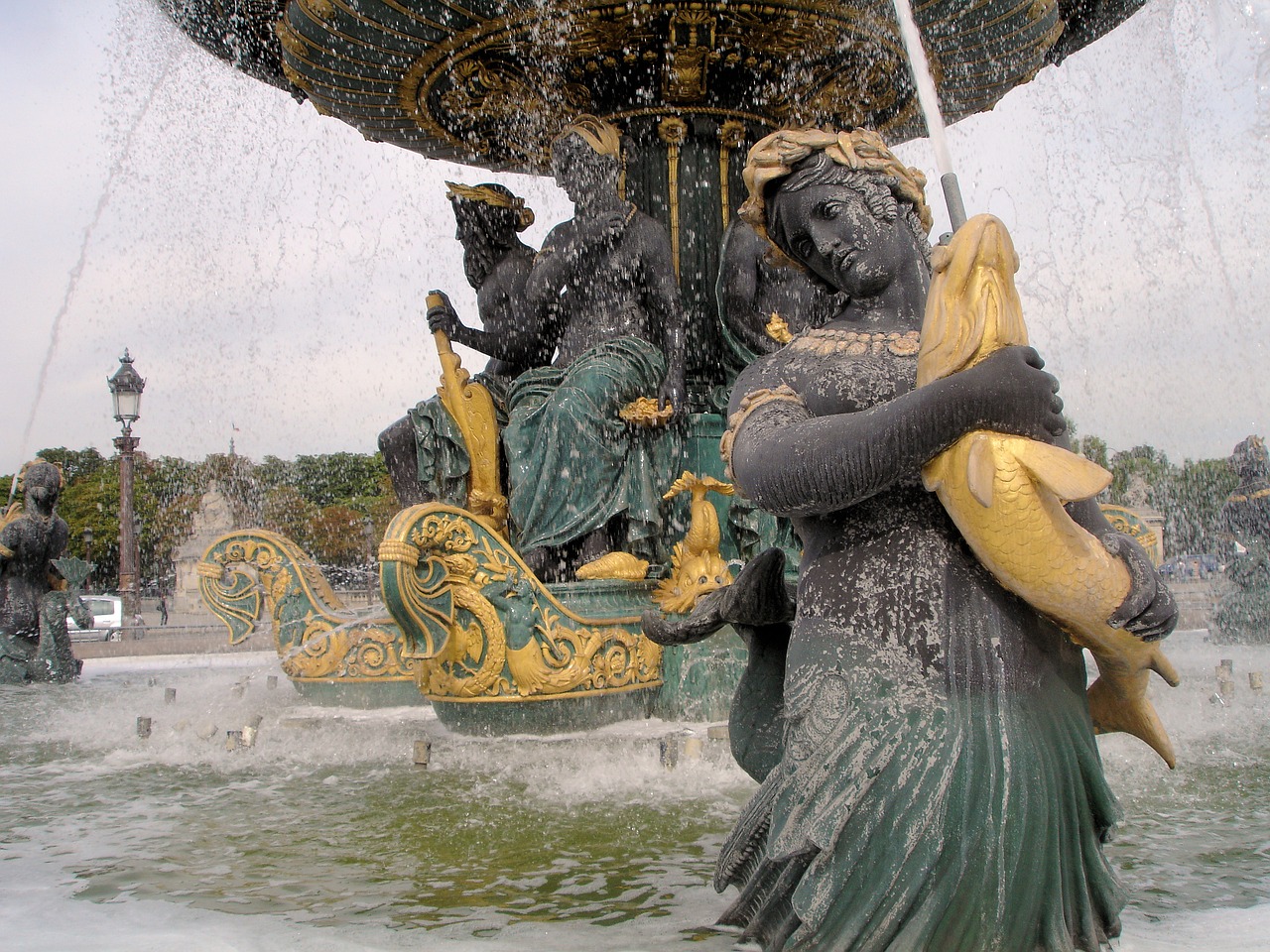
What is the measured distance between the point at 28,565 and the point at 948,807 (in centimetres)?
1001

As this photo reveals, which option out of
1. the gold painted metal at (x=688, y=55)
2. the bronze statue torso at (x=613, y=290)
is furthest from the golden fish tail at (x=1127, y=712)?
the gold painted metal at (x=688, y=55)

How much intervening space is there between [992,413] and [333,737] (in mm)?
4116

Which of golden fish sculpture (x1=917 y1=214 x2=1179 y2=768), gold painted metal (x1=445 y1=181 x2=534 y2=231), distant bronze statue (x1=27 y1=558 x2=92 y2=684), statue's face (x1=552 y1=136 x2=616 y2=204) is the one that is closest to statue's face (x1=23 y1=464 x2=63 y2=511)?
distant bronze statue (x1=27 y1=558 x2=92 y2=684)

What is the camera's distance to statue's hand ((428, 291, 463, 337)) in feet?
18.5

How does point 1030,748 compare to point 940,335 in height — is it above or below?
below

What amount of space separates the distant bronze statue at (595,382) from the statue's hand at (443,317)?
1.36 ft

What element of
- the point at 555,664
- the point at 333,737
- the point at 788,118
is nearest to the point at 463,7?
the point at 788,118

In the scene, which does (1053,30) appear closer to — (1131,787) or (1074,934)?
(1131,787)

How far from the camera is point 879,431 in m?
1.74

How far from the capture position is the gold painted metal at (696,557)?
4906 millimetres

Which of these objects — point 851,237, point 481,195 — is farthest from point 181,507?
point 851,237

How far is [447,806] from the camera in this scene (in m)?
3.74

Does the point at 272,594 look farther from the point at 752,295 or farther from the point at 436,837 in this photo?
the point at 436,837

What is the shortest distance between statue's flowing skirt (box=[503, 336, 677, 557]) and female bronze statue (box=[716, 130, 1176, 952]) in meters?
2.97
